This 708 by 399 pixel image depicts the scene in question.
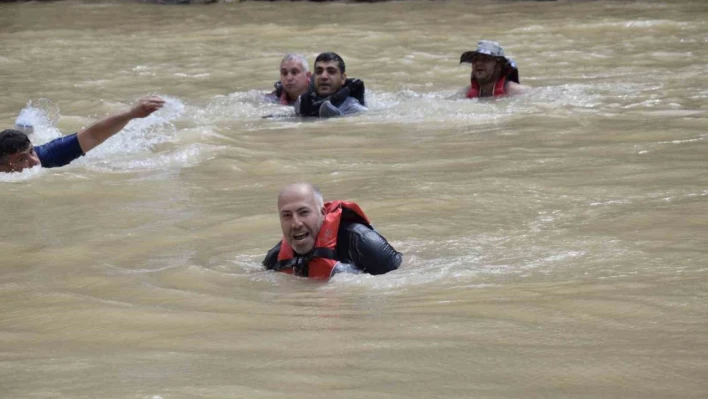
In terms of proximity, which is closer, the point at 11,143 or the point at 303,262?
the point at 303,262

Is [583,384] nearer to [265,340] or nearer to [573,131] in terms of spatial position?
[265,340]

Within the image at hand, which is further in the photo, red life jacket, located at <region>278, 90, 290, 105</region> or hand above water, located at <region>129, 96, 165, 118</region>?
red life jacket, located at <region>278, 90, 290, 105</region>

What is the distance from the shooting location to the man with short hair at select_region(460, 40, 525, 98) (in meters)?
12.5

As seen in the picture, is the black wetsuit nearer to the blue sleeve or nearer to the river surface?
the river surface

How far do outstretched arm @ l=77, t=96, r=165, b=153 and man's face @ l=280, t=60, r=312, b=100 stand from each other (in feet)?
13.0

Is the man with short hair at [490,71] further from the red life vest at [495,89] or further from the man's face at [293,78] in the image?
the man's face at [293,78]

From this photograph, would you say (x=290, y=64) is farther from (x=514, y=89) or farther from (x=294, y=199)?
(x=294, y=199)

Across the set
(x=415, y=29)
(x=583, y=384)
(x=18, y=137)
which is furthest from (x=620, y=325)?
(x=415, y=29)

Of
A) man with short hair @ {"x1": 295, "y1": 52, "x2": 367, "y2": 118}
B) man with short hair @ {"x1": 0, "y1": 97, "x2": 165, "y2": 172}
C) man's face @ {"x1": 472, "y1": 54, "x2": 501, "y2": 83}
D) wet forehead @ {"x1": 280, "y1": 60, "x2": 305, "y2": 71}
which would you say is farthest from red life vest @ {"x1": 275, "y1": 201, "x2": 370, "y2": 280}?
wet forehead @ {"x1": 280, "y1": 60, "x2": 305, "y2": 71}

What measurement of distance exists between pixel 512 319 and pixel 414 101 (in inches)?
312

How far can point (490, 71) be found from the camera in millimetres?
12570

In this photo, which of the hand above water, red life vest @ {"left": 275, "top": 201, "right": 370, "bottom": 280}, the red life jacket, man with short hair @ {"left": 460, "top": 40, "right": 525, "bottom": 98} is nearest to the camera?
red life vest @ {"left": 275, "top": 201, "right": 370, "bottom": 280}

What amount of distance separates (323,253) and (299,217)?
0.73 ft

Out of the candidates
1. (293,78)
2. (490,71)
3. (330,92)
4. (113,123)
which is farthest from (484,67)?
(113,123)
